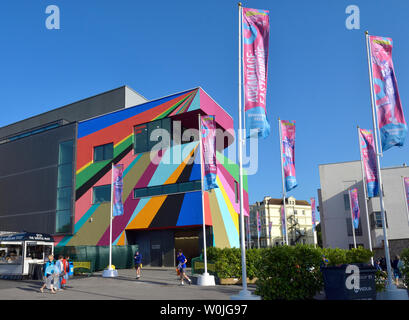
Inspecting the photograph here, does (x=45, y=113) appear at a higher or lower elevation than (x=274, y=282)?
higher

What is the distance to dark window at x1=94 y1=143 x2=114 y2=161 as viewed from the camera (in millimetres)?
39094

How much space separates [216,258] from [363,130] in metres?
12.3

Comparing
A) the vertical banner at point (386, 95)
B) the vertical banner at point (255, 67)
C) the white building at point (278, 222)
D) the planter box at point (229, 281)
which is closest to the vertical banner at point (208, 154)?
the planter box at point (229, 281)

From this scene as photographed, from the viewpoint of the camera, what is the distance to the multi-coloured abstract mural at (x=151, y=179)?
3359 cm

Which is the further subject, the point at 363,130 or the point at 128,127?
the point at 128,127

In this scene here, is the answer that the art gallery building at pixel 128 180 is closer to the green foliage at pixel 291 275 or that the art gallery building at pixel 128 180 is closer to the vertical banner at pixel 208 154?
the vertical banner at pixel 208 154

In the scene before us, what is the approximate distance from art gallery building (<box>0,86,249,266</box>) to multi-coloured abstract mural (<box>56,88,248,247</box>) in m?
0.10

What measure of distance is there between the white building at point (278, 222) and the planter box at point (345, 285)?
319 feet

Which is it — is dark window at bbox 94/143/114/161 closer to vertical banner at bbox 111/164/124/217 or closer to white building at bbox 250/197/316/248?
vertical banner at bbox 111/164/124/217

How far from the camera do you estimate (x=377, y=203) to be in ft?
149

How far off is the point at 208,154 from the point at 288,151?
5.72 m
